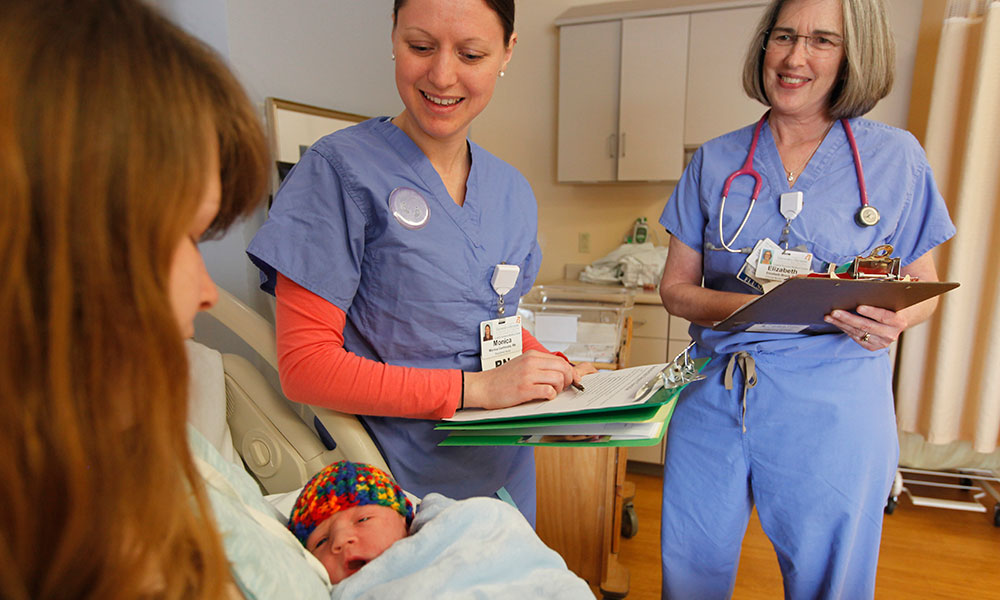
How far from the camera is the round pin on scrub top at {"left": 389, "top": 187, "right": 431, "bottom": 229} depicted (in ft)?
3.01

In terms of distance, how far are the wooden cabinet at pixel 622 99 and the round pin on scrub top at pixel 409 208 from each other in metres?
2.34

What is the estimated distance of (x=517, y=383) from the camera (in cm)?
91

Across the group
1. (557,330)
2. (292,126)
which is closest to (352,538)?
(557,330)

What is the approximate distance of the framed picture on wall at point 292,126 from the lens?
6.93 feet

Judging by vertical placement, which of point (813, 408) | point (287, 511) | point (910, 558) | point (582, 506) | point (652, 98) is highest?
point (652, 98)

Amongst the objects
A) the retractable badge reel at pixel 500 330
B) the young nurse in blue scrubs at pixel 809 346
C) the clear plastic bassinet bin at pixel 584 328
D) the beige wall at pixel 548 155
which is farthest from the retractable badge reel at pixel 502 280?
the beige wall at pixel 548 155

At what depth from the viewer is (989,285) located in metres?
2.30

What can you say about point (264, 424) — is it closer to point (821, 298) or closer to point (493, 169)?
point (493, 169)

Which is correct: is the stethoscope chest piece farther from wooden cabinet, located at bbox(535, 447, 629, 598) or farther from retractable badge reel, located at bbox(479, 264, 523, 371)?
wooden cabinet, located at bbox(535, 447, 629, 598)

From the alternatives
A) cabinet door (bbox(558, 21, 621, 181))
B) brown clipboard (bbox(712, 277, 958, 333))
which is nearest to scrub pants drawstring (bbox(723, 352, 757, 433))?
brown clipboard (bbox(712, 277, 958, 333))

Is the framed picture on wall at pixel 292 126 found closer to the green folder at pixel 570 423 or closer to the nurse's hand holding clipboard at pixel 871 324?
the green folder at pixel 570 423

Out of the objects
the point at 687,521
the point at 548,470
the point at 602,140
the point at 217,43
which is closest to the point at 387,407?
the point at 687,521

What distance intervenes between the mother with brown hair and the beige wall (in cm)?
321

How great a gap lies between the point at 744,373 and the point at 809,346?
0.15m
